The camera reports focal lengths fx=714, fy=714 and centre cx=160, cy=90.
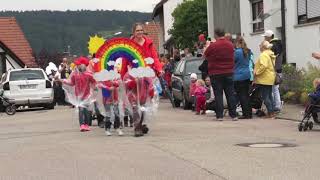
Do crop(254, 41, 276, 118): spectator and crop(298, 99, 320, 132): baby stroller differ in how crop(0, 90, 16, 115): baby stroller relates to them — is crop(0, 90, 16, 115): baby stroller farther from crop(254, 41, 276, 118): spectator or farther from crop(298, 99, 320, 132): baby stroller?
crop(298, 99, 320, 132): baby stroller

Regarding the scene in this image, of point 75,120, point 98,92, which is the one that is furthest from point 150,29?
point 98,92

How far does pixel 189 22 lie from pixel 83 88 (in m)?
24.4

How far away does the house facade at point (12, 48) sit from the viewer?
5000 centimetres

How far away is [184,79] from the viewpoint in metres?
20.9

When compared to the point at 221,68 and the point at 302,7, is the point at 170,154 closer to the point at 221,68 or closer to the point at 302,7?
the point at 221,68

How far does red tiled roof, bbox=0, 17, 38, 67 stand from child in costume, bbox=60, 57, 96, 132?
3795 centimetres

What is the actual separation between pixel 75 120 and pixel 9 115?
6.52 meters

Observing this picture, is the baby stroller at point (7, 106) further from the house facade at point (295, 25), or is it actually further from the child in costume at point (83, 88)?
the child in costume at point (83, 88)

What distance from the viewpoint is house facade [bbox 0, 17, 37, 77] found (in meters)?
50.0

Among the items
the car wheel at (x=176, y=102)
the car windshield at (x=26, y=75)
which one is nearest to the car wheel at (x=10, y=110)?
the car windshield at (x=26, y=75)

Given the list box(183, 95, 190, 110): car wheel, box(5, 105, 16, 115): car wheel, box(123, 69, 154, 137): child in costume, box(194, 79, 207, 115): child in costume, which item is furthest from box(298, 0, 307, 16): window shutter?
box(123, 69, 154, 137): child in costume

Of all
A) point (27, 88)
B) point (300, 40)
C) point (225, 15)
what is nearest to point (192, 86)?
point (300, 40)

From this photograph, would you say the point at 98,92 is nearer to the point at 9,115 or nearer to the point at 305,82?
the point at 305,82

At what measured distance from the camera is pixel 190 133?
43.0 feet
